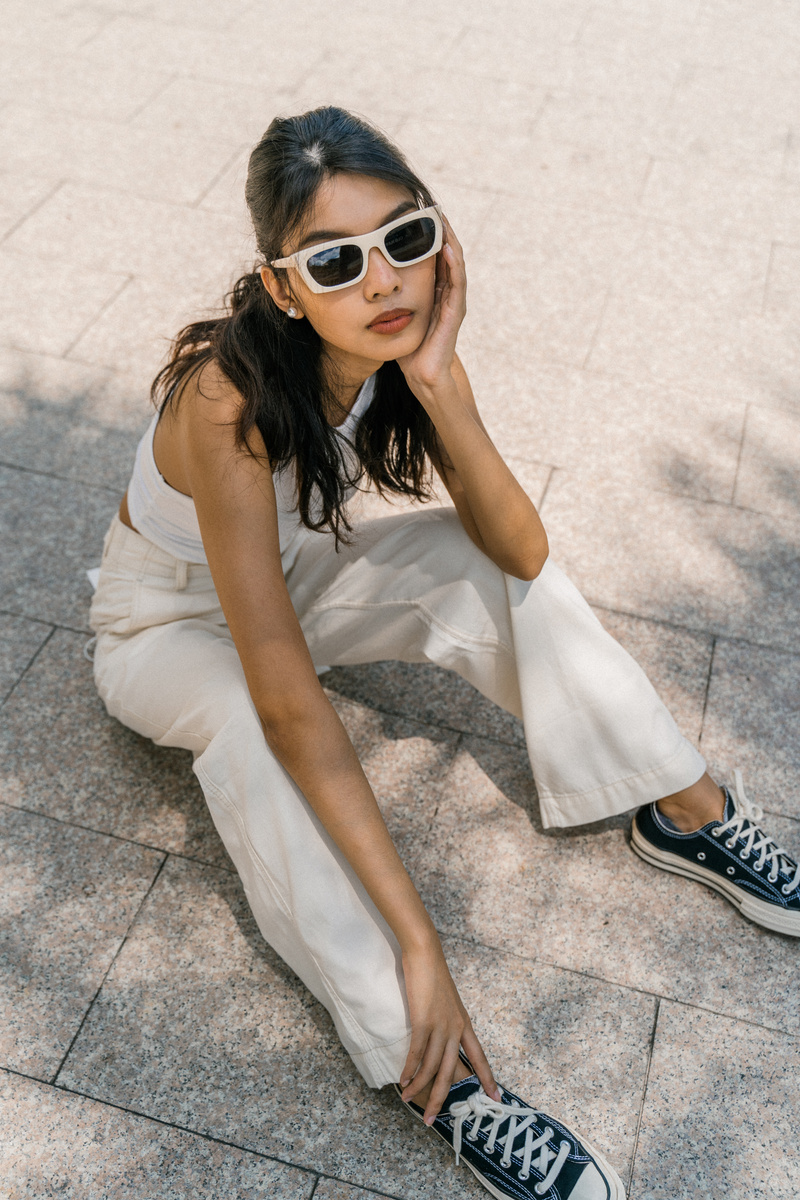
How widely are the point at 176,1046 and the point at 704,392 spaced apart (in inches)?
118

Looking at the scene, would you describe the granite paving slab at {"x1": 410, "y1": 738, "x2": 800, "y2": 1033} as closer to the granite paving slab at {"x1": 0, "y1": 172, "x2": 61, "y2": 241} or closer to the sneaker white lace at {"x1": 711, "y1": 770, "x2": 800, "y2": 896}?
the sneaker white lace at {"x1": 711, "y1": 770, "x2": 800, "y2": 896}

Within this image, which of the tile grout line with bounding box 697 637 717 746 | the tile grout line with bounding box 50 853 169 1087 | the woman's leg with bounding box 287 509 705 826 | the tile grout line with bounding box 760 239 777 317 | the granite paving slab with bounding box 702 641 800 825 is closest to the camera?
the tile grout line with bounding box 50 853 169 1087

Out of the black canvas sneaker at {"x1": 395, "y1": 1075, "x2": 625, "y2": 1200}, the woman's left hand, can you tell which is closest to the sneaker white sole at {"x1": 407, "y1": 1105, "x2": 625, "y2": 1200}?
the black canvas sneaker at {"x1": 395, "y1": 1075, "x2": 625, "y2": 1200}

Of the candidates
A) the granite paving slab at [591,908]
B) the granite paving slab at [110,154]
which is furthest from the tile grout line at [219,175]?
the granite paving slab at [591,908]

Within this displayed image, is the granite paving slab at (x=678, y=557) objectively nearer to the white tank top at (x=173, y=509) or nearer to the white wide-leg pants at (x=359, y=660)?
the white wide-leg pants at (x=359, y=660)

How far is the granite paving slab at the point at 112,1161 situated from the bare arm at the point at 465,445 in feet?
4.54

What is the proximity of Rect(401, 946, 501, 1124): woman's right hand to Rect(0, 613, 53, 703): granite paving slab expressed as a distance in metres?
1.55

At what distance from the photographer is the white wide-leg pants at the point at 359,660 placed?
210 cm

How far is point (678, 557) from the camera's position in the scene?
135 inches

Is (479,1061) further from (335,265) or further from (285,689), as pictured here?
(335,265)

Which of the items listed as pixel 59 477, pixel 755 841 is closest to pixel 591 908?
pixel 755 841

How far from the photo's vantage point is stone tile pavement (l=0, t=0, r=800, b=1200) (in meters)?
2.24

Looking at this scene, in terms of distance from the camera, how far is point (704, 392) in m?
4.03

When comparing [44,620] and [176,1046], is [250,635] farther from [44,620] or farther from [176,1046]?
[44,620]
